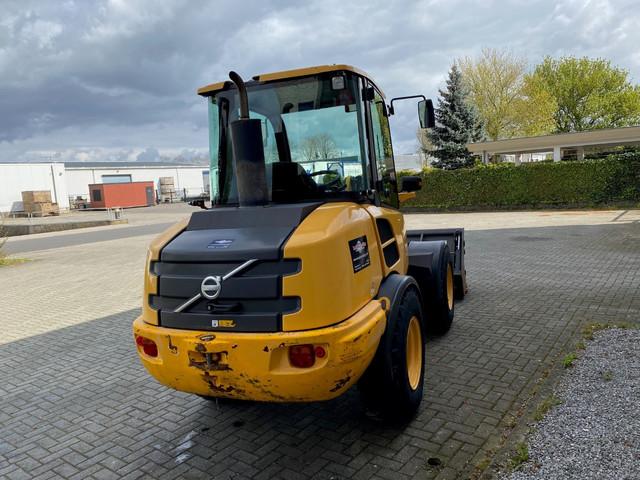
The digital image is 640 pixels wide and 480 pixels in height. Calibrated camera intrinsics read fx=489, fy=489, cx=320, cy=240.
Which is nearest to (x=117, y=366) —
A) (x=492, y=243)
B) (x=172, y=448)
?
(x=172, y=448)

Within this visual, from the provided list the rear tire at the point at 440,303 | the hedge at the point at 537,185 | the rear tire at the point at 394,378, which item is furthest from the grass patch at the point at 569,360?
the hedge at the point at 537,185

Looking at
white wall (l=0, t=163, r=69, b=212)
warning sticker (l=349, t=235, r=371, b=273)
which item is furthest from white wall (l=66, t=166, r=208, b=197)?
warning sticker (l=349, t=235, r=371, b=273)

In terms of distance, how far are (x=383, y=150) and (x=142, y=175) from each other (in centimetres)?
5642

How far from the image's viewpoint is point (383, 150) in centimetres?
425

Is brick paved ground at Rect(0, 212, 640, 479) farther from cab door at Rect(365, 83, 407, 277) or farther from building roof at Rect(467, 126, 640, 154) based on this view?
building roof at Rect(467, 126, 640, 154)

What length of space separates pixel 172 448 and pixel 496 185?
2055 centimetres

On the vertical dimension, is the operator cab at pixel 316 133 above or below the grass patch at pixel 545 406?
above

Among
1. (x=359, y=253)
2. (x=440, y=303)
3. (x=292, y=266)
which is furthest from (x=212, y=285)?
(x=440, y=303)

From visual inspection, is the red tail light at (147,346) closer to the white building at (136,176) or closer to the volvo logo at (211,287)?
the volvo logo at (211,287)

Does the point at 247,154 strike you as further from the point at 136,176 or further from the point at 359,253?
the point at 136,176

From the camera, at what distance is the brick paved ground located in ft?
10.5

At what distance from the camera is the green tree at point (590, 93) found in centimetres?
4128

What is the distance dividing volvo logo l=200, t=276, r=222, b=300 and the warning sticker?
2.69 feet

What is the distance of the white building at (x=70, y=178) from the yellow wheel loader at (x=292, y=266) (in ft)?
99.2
